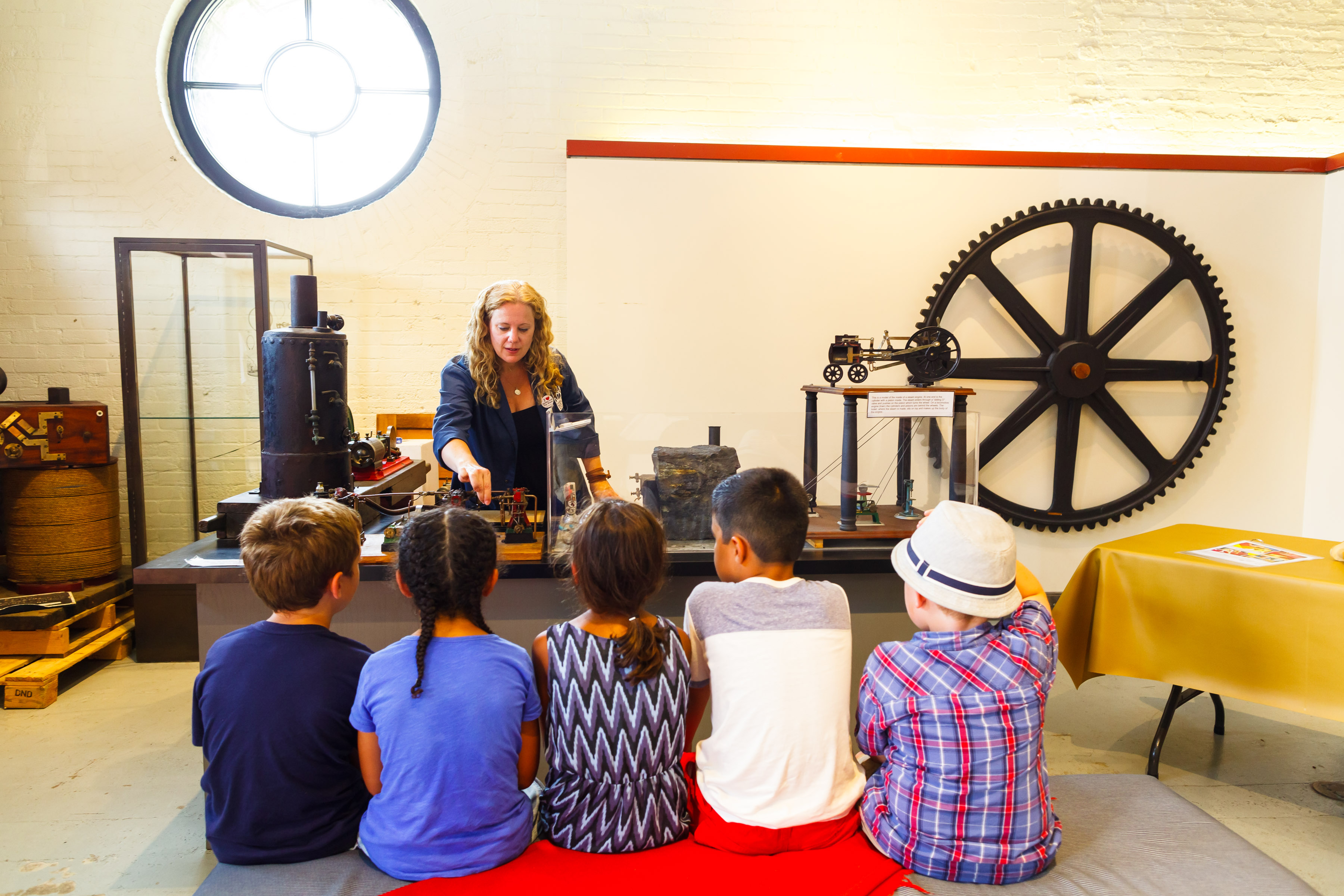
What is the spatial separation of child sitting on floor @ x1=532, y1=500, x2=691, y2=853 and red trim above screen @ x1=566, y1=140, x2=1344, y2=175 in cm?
298

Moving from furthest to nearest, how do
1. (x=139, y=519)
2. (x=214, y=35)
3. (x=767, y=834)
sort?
(x=214, y=35)
(x=139, y=519)
(x=767, y=834)

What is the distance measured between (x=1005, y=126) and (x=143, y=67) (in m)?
4.52

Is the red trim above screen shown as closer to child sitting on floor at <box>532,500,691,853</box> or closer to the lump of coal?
the lump of coal

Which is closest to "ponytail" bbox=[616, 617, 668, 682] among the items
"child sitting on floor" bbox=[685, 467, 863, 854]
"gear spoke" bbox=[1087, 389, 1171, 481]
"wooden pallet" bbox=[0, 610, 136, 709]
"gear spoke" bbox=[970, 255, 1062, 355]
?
"child sitting on floor" bbox=[685, 467, 863, 854]

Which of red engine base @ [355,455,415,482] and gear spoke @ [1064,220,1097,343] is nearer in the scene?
A: red engine base @ [355,455,415,482]

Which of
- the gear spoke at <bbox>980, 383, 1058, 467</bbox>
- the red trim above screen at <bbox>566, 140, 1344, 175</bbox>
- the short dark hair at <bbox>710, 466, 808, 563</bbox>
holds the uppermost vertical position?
the red trim above screen at <bbox>566, 140, 1344, 175</bbox>

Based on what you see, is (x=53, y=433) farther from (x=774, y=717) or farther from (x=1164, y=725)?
(x=1164, y=725)

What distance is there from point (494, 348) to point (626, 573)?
1.43m

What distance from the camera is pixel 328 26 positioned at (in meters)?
4.40

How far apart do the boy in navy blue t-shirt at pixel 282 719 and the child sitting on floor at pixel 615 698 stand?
1.39ft

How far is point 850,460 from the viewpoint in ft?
8.70

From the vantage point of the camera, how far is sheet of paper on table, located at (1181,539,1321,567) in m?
2.51

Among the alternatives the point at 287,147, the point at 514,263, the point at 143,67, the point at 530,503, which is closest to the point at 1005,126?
the point at 514,263

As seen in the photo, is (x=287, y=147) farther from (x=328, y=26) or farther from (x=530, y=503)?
(x=530, y=503)
